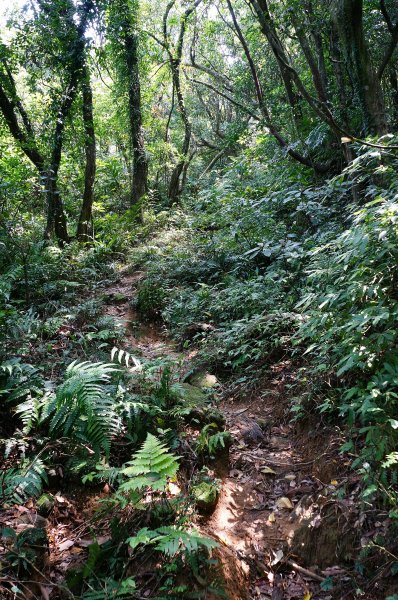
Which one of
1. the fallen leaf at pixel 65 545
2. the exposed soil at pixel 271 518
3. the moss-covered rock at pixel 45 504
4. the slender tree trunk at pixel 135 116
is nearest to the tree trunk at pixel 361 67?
the exposed soil at pixel 271 518

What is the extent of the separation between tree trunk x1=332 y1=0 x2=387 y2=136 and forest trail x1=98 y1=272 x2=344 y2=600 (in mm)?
3817

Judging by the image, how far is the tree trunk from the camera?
5.65 meters

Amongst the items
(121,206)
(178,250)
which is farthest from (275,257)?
(121,206)

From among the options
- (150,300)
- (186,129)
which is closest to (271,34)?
(150,300)

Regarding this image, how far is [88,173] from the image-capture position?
10.3m

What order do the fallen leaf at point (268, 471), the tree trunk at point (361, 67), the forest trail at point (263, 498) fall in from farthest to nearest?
the tree trunk at point (361, 67) < the fallen leaf at point (268, 471) < the forest trail at point (263, 498)

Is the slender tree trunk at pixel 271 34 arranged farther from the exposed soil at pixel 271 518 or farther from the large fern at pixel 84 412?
the large fern at pixel 84 412

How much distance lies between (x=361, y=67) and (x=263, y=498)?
583cm

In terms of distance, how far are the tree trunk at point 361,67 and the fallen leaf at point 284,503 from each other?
5.05m

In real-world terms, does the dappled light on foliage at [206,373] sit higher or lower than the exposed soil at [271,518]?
higher

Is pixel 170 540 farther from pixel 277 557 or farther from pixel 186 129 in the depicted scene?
pixel 186 129

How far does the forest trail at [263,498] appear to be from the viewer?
8.98 feet

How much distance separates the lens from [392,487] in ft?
9.11

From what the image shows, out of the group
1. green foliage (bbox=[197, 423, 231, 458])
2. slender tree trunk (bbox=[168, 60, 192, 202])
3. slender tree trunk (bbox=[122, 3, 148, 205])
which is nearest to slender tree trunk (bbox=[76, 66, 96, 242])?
slender tree trunk (bbox=[122, 3, 148, 205])
